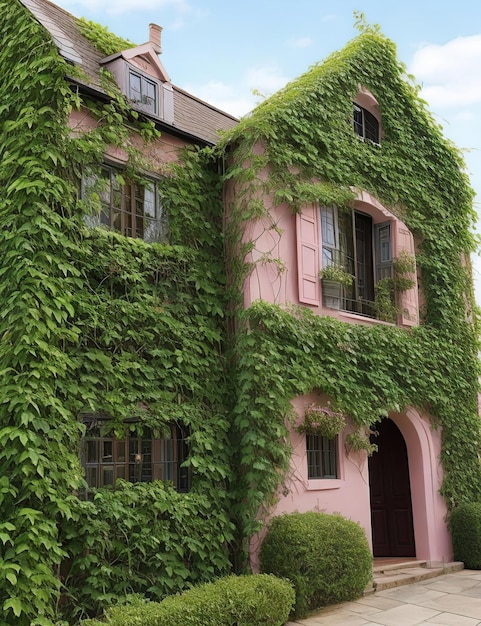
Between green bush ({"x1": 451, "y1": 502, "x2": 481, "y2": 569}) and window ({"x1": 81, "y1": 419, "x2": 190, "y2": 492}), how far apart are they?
18.0 feet

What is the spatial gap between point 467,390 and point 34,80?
30.4 feet

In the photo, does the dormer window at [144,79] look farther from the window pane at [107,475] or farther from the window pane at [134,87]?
the window pane at [107,475]

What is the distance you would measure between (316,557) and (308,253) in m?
4.47

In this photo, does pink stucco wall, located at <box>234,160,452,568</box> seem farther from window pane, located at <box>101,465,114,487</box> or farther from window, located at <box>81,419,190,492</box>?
window pane, located at <box>101,465,114,487</box>

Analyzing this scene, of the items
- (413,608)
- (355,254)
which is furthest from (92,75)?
(413,608)

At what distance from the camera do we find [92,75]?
9.63 meters

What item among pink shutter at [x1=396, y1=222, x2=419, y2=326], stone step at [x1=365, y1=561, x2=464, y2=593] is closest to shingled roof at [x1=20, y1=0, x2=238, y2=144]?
pink shutter at [x1=396, y1=222, x2=419, y2=326]

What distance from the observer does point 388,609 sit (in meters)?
8.74

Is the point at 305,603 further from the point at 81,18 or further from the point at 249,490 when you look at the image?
the point at 81,18

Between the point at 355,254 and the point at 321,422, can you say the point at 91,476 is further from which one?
the point at 355,254

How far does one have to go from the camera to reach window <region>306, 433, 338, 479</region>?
10.1 metres

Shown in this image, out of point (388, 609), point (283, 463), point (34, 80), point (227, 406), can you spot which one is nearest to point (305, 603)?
point (388, 609)

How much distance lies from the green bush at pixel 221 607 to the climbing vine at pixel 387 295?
109 cm

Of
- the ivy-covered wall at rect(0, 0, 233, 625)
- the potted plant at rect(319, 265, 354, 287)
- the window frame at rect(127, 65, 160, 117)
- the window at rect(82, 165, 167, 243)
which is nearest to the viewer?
the ivy-covered wall at rect(0, 0, 233, 625)
